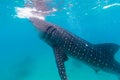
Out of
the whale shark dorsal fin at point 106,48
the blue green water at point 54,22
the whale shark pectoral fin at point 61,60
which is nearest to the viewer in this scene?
the whale shark pectoral fin at point 61,60

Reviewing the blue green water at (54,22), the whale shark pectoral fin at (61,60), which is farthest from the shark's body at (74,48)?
the blue green water at (54,22)

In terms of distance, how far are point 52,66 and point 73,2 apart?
40.7 m

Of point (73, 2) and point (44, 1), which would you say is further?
point (73, 2)

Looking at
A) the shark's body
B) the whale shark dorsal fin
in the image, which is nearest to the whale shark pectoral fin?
the shark's body

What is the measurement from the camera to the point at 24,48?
75125mm

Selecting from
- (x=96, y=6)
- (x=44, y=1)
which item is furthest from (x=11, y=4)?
(x=96, y=6)

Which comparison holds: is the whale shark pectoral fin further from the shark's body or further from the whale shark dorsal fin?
the whale shark dorsal fin

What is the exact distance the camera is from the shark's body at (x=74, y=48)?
660 centimetres

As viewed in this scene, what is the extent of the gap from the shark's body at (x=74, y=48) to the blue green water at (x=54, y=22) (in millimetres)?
770

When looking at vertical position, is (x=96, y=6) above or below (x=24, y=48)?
below

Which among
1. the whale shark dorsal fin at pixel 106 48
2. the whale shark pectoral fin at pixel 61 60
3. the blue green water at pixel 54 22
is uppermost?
the blue green water at pixel 54 22

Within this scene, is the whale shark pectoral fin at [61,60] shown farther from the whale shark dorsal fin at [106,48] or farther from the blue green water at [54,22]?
the blue green water at [54,22]

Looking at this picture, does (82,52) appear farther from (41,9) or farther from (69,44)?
(41,9)

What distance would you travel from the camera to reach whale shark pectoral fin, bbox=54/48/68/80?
6.12 m
